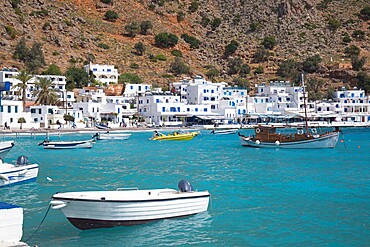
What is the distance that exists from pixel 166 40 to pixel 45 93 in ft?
187

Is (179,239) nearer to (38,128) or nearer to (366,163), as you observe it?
(366,163)

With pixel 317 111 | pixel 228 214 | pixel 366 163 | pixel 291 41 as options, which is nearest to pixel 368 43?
pixel 291 41

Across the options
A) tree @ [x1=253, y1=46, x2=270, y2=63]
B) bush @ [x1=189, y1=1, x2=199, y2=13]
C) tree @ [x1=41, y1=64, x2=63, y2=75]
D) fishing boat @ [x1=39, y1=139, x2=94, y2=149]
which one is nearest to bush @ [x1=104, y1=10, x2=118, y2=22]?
bush @ [x1=189, y1=1, x2=199, y2=13]

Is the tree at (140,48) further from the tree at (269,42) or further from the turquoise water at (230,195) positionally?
the turquoise water at (230,195)

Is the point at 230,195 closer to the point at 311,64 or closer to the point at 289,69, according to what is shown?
the point at 289,69

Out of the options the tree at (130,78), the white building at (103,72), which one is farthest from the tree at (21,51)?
the tree at (130,78)

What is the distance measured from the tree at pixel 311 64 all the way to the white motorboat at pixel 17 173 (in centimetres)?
11037

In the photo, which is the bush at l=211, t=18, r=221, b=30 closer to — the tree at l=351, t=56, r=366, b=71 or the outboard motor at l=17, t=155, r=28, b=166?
the tree at l=351, t=56, r=366, b=71

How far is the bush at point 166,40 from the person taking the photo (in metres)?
136

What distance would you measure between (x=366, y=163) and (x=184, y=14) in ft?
401

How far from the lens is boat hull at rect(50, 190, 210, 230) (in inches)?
619

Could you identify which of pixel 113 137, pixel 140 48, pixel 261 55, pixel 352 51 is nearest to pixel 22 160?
pixel 113 137

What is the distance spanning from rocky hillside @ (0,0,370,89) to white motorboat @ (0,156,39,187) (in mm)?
82592

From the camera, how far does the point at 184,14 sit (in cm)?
15438
